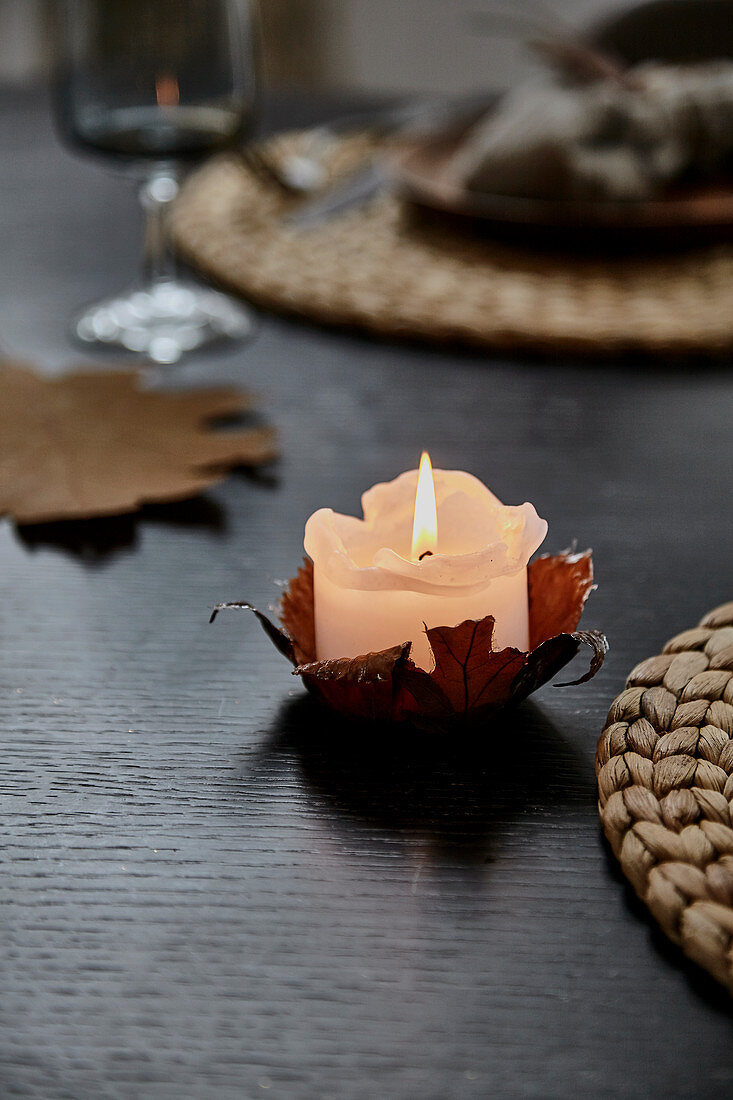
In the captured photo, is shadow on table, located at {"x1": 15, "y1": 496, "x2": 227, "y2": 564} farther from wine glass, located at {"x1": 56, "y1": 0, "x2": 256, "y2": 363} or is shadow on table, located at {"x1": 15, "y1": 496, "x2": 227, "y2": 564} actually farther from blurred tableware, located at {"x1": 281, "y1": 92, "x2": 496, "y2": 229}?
blurred tableware, located at {"x1": 281, "y1": 92, "x2": 496, "y2": 229}

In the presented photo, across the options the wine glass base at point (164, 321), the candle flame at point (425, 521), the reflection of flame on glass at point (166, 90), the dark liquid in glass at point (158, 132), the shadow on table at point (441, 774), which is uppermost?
the reflection of flame on glass at point (166, 90)

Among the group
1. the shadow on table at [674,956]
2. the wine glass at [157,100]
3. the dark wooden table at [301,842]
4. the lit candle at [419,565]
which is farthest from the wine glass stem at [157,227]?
the shadow on table at [674,956]

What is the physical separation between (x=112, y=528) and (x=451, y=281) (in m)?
0.37

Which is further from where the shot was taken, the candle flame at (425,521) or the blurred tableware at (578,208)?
the blurred tableware at (578,208)

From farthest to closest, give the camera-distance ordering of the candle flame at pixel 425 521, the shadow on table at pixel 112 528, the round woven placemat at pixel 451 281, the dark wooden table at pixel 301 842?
the round woven placemat at pixel 451 281 < the shadow on table at pixel 112 528 < the candle flame at pixel 425 521 < the dark wooden table at pixel 301 842

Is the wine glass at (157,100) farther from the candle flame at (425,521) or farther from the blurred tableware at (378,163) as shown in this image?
the candle flame at (425,521)

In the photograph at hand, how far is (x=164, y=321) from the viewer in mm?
810

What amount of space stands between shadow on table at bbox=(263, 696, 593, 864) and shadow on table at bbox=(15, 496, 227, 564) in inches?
6.6

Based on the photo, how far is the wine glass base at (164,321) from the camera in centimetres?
78

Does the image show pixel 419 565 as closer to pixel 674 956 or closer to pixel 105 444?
pixel 674 956

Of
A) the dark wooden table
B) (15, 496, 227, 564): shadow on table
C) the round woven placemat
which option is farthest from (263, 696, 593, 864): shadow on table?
the round woven placemat

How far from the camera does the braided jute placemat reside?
12.4 inches

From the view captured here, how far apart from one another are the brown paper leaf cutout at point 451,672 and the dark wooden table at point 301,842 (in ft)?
0.07

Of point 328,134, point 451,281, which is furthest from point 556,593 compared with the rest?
point 328,134
